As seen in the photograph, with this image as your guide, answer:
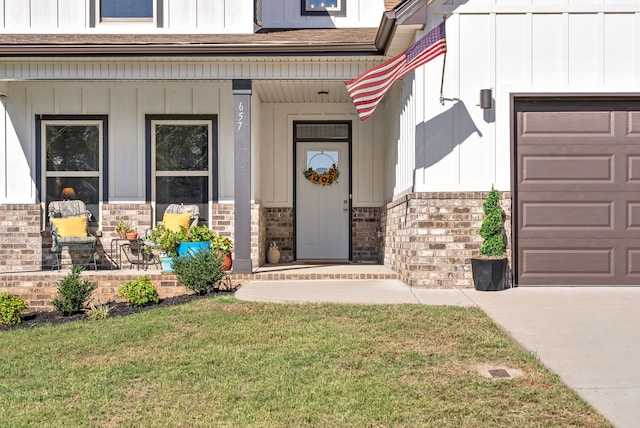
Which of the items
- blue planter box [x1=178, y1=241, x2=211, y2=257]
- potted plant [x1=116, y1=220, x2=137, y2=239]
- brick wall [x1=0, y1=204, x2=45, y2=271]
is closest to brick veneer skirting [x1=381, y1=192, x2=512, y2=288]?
blue planter box [x1=178, y1=241, x2=211, y2=257]

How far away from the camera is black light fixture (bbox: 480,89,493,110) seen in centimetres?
779

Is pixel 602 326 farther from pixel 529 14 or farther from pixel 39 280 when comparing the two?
pixel 39 280

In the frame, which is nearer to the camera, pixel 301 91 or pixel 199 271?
pixel 199 271

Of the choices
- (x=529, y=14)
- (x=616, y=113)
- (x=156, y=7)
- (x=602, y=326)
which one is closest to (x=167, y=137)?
(x=156, y=7)

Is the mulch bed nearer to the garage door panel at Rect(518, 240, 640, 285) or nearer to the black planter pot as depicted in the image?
the black planter pot

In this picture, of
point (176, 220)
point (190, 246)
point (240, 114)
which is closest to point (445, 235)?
point (240, 114)

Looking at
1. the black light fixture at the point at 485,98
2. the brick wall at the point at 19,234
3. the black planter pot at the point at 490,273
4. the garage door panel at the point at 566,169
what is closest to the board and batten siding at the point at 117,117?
the brick wall at the point at 19,234

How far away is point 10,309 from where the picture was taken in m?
7.18

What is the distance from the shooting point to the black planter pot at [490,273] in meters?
7.63

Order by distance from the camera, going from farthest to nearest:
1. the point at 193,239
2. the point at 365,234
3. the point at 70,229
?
the point at 365,234 < the point at 70,229 < the point at 193,239

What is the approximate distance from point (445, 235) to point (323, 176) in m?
4.11

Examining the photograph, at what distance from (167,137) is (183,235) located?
2263mm

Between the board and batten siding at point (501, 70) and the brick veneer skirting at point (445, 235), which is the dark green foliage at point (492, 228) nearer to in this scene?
the brick veneer skirting at point (445, 235)

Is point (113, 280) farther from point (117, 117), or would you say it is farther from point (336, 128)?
point (336, 128)
